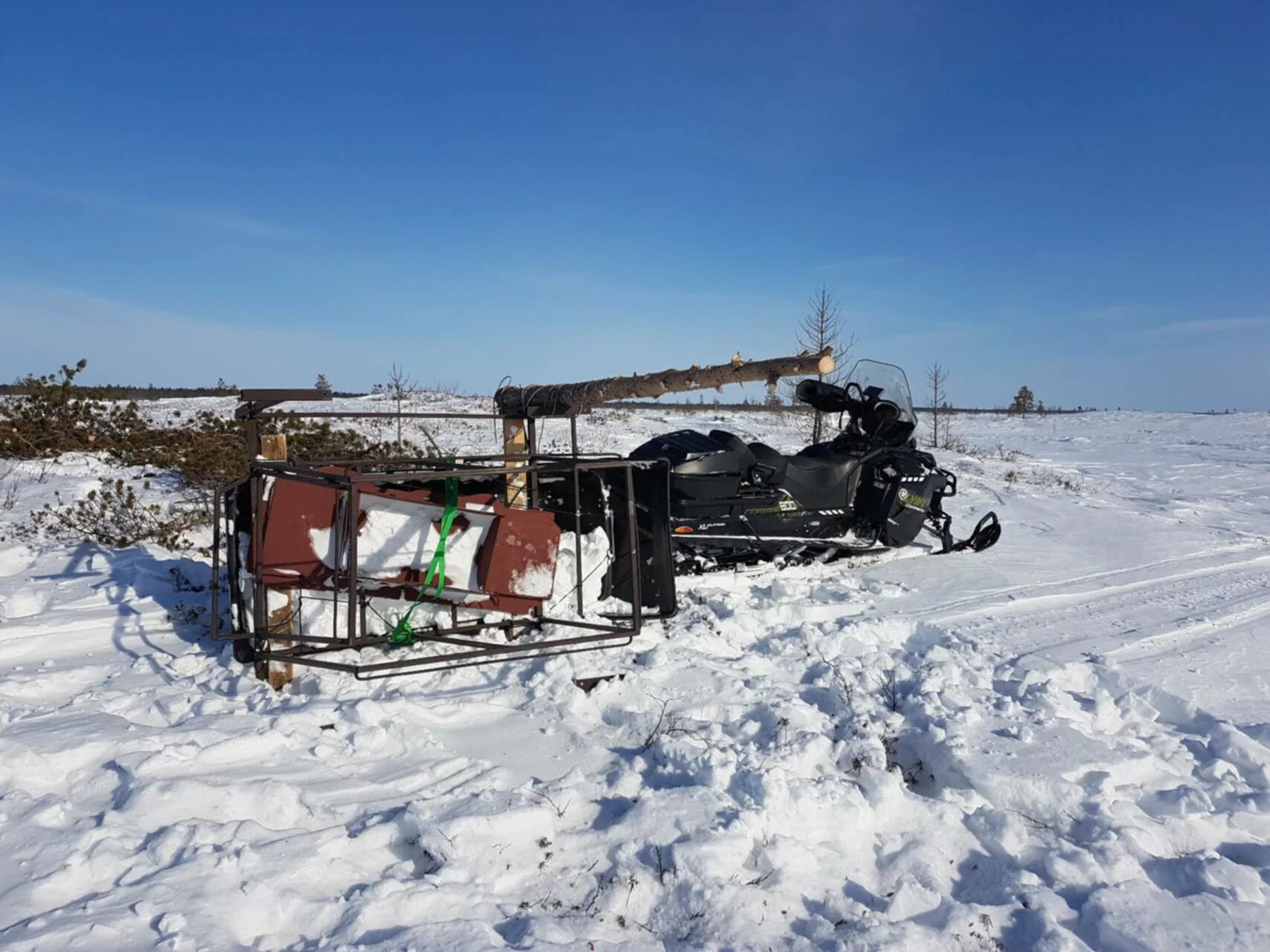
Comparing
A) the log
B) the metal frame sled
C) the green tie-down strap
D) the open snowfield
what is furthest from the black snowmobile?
the green tie-down strap

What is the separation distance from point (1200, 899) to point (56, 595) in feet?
20.7

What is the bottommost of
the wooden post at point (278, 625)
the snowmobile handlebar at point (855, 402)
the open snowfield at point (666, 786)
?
the open snowfield at point (666, 786)

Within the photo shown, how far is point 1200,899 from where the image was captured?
2480mm

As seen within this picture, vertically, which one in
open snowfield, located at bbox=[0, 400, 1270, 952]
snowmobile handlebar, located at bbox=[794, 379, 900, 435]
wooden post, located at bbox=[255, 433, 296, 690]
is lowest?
open snowfield, located at bbox=[0, 400, 1270, 952]

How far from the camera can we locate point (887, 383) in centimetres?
759

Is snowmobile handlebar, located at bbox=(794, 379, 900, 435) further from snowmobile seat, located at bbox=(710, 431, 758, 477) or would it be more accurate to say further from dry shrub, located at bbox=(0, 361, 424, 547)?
dry shrub, located at bbox=(0, 361, 424, 547)

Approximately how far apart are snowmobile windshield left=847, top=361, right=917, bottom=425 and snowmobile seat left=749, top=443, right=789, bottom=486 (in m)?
1.50

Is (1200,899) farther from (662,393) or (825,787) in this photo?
(662,393)

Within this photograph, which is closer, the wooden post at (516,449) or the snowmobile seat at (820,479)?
the wooden post at (516,449)

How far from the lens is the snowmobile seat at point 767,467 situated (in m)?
6.53

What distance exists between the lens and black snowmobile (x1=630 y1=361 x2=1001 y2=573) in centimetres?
630

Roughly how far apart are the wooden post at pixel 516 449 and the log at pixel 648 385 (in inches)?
6.0

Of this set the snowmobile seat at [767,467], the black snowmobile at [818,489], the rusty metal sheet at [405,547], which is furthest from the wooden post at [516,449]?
the snowmobile seat at [767,467]

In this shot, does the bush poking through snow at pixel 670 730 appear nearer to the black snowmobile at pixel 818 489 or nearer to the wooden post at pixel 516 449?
the wooden post at pixel 516 449
